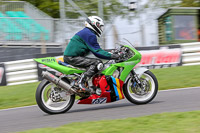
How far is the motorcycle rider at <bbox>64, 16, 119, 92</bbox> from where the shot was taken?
6820 mm

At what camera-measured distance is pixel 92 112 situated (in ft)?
22.4

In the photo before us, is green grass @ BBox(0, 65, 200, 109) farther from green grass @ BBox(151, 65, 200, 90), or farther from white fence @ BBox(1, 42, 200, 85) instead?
white fence @ BBox(1, 42, 200, 85)

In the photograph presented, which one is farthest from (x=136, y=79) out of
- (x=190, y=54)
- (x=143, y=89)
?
(x=190, y=54)

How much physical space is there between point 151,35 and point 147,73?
7648 millimetres

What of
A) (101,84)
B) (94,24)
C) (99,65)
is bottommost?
(101,84)

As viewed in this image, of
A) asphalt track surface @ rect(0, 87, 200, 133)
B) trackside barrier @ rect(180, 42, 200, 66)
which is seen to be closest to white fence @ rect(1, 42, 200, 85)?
asphalt track surface @ rect(0, 87, 200, 133)

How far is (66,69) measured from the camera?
22.1 feet

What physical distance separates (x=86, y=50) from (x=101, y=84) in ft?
2.36

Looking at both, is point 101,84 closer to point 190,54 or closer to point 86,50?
point 86,50

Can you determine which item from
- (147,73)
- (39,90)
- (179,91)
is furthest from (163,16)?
(39,90)

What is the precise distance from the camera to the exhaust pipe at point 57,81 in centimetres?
666

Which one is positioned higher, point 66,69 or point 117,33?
point 117,33

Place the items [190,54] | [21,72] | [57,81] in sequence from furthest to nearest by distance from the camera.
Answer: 1. [190,54]
2. [21,72]
3. [57,81]

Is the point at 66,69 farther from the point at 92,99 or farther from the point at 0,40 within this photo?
the point at 0,40
